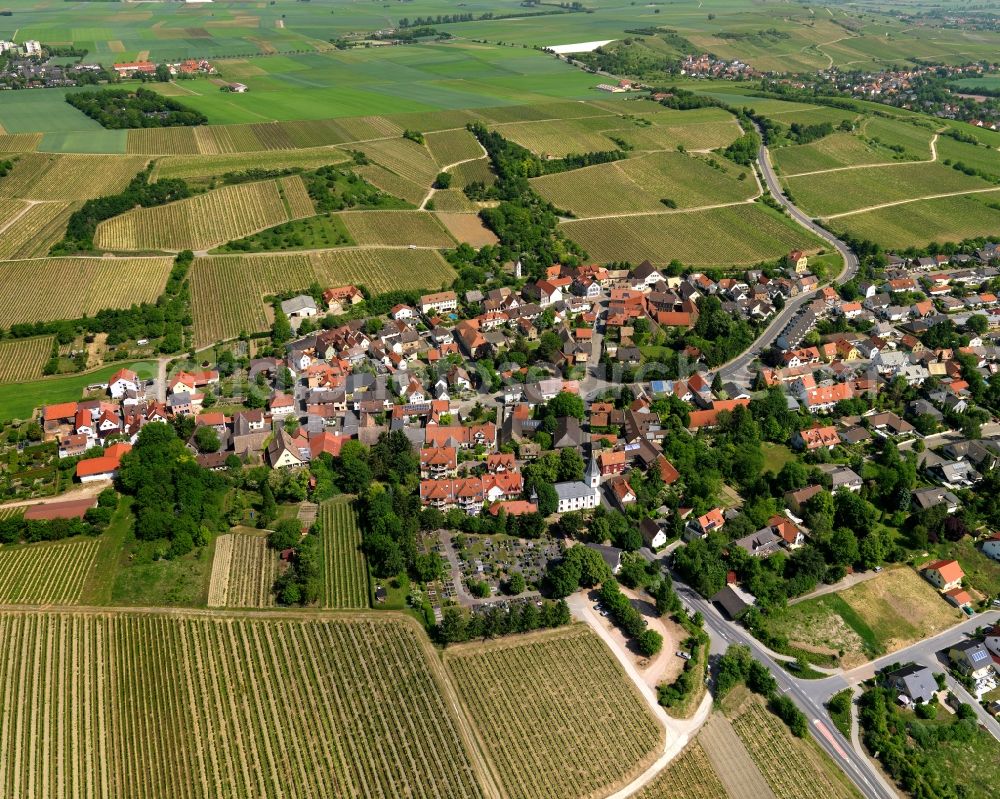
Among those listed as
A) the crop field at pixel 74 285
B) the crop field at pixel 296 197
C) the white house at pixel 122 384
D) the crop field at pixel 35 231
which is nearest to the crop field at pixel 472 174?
the crop field at pixel 296 197

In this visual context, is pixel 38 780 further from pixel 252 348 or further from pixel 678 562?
pixel 252 348

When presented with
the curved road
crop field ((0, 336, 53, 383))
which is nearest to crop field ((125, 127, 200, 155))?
crop field ((0, 336, 53, 383))

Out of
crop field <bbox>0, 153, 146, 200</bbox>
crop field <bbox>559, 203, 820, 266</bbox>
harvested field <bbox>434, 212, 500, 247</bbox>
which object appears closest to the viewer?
crop field <bbox>559, 203, 820, 266</bbox>

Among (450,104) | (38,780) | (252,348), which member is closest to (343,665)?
(38,780)

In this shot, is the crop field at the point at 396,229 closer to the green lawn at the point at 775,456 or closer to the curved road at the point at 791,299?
the curved road at the point at 791,299

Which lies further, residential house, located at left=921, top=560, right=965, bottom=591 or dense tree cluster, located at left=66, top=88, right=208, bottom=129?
dense tree cluster, located at left=66, top=88, right=208, bottom=129

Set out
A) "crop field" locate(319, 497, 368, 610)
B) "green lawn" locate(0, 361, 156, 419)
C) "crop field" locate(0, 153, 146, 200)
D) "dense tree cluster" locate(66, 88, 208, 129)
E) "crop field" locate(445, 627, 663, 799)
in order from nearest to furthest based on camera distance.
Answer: "crop field" locate(445, 627, 663, 799), "crop field" locate(319, 497, 368, 610), "green lawn" locate(0, 361, 156, 419), "crop field" locate(0, 153, 146, 200), "dense tree cluster" locate(66, 88, 208, 129)

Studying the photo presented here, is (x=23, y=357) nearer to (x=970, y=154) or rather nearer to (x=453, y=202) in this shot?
(x=453, y=202)

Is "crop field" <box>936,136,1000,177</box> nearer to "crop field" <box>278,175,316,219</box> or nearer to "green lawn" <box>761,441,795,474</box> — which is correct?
"green lawn" <box>761,441,795,474</box>
